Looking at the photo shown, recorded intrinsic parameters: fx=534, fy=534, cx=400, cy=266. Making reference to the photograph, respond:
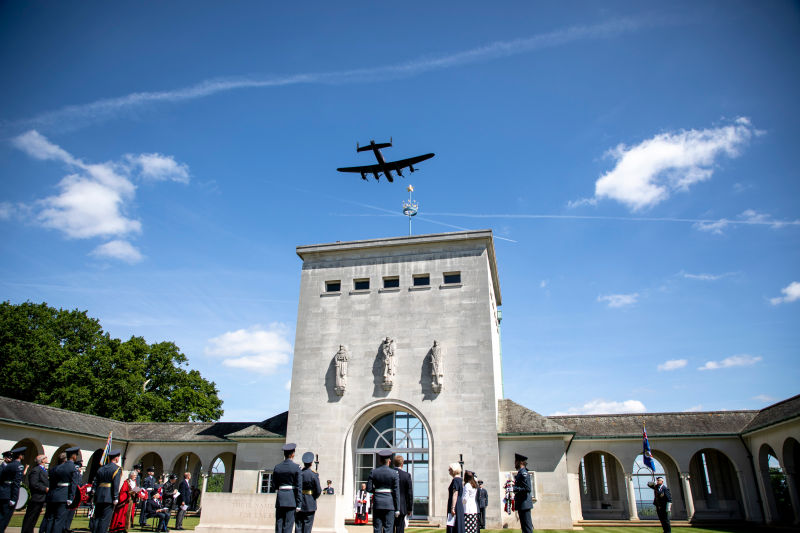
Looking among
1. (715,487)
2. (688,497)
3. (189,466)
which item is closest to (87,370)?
(189,466)

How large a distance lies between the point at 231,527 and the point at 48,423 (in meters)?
18.5

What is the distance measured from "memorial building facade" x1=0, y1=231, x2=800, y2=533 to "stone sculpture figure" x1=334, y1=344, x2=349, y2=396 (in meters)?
0.07

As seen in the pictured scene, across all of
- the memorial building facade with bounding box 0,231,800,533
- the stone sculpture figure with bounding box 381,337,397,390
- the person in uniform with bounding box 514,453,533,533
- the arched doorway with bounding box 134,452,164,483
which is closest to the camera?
the person in uniform with bounding box 514,453,533,533

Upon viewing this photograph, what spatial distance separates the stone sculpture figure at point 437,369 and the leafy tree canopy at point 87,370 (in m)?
26.3

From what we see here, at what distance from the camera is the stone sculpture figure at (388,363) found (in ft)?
82.3

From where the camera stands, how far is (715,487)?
2908cm

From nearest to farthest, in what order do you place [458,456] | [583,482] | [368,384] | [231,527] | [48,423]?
[231,527] < [458,456] < [368,384] < [48,423] < [583,482]

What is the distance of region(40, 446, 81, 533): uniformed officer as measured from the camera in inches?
447

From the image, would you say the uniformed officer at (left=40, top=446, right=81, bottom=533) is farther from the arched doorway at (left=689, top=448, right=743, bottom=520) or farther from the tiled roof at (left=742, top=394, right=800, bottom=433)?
the arched doorway at (left=689, top=448, right=743, bottom=520)

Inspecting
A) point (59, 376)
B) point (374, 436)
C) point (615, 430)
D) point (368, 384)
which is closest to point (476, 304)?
point (368, 384)

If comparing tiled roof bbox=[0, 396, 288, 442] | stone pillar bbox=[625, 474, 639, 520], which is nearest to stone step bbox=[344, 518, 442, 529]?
tiled roof bbox=[0, 396, 288, 442]

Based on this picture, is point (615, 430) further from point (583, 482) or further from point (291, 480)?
point (291, 480)

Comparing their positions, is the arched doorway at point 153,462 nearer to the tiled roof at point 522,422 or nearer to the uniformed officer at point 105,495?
the tiled roof at point 522,422

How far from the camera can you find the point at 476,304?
85.6ft
